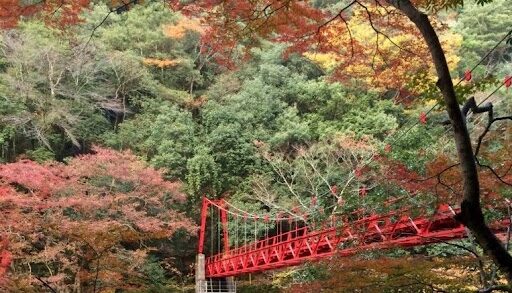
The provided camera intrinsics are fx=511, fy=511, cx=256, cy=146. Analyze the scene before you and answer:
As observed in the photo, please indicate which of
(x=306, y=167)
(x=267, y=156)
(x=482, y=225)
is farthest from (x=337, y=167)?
(x=482, y=225)

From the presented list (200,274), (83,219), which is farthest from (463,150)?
(200,274)

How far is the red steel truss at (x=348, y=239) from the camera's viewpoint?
4.48 meters

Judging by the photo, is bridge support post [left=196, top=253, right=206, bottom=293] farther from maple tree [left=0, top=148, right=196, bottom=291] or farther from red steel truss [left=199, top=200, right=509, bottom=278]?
maple tree [left=0, top=148, right=196, bottom=291]

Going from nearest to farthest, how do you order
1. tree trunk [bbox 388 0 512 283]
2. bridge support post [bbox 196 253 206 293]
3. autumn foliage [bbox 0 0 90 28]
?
tree trunk [bbox 388 0 512 283]
autumn foliage [bbox 0 0 90 28]
bridge support post [bbox 196 253 206 293]

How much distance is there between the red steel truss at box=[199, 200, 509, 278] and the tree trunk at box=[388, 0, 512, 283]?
0.77m

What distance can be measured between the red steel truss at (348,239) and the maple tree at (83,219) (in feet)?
4.27

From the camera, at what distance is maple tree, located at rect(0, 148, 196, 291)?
6516 millimetres

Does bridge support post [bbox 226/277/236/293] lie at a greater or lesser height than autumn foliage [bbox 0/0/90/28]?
lesser

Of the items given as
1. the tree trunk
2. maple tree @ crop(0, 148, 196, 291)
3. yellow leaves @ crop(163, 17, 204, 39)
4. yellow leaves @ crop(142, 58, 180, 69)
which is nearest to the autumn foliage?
the tree trunk

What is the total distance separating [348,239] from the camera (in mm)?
5043

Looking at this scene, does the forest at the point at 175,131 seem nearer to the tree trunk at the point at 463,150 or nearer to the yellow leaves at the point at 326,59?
the yellow leaves at the point at 326,59

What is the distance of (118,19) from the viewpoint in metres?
12.9

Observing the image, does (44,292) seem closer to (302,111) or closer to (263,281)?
(263,281)

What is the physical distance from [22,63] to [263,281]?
6.79 meters
